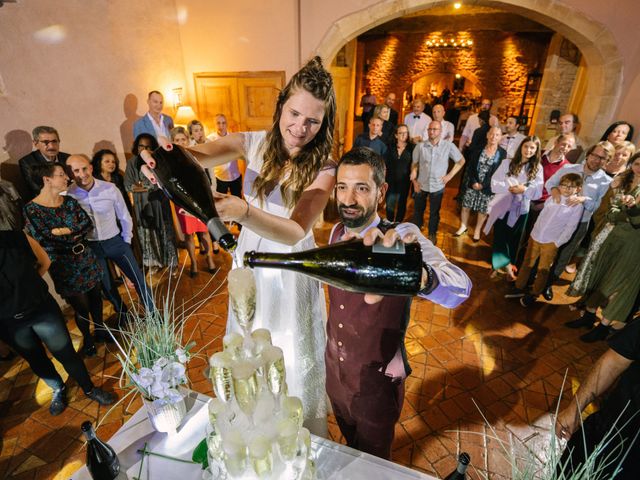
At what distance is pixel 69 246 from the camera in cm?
291

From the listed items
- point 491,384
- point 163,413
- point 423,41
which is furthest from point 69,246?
point 423,41

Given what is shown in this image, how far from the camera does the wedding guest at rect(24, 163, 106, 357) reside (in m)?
2.75

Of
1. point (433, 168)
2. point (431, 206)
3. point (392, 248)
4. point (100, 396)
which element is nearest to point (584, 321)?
point (431, 206)

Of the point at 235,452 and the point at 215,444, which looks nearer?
the point at 235,452

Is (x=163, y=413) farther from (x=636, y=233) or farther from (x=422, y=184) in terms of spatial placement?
(x=422, y=184)

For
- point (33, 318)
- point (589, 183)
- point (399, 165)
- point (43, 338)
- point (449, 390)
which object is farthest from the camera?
point (399, 165)

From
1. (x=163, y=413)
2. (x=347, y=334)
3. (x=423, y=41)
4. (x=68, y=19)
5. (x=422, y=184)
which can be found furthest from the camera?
(x=423, y=41)

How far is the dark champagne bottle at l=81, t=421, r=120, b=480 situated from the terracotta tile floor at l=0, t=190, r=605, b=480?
0.84 m

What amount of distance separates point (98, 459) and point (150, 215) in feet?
12.3

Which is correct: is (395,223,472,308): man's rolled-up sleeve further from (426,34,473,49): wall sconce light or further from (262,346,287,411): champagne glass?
(426,34,473,49): wall sconce light

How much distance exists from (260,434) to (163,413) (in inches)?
24.0

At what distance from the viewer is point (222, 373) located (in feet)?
3.27

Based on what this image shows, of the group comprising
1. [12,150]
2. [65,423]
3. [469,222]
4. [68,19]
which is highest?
[68,19]

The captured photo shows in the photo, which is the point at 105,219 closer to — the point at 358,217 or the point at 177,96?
the point at 358,217
